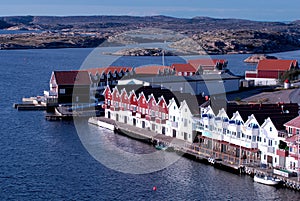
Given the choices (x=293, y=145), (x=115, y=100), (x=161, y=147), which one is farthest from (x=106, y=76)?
(x=293, y=145)

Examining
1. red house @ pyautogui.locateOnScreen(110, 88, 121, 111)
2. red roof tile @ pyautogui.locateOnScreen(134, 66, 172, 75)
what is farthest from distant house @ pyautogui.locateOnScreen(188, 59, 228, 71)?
red house @ pyautogui.locateOnScreen(110, 88, 121, 111)

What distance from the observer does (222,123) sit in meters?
21.8

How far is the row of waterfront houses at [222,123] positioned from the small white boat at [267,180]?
29.6 inches

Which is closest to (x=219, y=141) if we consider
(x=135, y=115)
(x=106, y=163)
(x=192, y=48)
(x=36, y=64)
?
(x=106, y=163)

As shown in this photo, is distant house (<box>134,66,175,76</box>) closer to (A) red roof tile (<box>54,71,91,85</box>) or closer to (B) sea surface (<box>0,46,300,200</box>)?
(A) red roof tile (<box>54,71,91,85</box>)

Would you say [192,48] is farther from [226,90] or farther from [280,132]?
[280,132]

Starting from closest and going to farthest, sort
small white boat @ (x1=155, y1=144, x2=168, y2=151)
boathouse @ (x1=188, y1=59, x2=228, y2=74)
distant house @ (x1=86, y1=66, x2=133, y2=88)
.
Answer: small white boat @ (x1=155, y1=144, x2=168, y2=151) < distant house @ (x1=86, y1=66, x2=133, y2=88) < boathouse @ (x1=188, y1=59, x2=228, y2=74)

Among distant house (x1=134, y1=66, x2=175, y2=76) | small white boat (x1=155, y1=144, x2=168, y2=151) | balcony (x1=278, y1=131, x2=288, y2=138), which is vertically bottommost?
small white boat (x1=155, y1=144, x2=168, y2=151)

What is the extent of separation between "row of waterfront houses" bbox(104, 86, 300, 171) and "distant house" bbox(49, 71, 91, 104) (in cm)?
555

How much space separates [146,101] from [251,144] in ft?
23.1

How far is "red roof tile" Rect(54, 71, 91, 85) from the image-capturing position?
33.7 meters

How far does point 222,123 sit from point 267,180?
3.79m

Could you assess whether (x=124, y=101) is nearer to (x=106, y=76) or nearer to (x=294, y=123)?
(x=106, y=76)

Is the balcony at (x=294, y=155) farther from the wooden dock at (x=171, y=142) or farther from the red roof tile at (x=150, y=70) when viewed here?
the red roof tile at (x=150, y=70)
